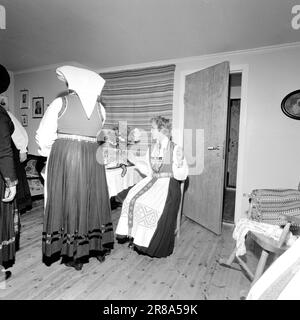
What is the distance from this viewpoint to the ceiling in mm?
2104

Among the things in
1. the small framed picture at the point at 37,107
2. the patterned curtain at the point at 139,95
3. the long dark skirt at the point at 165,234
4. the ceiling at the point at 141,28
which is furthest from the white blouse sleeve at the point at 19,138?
the small framed picture at the point at 37,107

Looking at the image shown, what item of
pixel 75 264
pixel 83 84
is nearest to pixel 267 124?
pixel 83 84

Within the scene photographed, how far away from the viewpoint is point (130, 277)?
185 centimetres

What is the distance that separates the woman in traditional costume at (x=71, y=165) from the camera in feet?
5.73

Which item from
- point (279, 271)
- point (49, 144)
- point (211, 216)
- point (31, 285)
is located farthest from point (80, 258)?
point (211, 216)

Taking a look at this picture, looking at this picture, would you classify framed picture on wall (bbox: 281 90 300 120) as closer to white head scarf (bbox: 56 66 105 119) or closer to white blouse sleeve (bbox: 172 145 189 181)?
white blouse sleeve (bbox: 172 145 189 181)

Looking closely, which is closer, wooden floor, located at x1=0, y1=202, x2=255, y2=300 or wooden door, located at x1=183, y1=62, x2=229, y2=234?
wooden floor, located at x1=0, y1=202, x2=255, y2=300

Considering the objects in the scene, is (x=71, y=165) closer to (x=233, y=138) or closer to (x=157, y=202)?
(x=157, y=202)

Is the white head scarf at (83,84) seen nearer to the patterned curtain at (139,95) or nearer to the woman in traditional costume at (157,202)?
the woman in traditional costume at (157,202)

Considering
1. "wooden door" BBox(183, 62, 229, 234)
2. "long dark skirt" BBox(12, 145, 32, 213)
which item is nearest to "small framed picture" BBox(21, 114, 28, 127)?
"long dark skirt" BBox(12, 145, 32, 213)

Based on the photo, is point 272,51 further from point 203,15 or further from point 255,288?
point 255,288

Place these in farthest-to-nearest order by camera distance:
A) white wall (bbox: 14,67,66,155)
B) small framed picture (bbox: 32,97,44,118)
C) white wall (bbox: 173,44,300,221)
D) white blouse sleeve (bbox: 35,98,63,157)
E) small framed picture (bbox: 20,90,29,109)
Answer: small framed picture (bbox: 20,90,29,109) < small framed picture (bbox: 32,97,44,118) < white wall (bbox: 14,67,66,155) < white wall (bbox: 173,44,300,221) < white blouse sleeve (bbox: 35,98,63,157)

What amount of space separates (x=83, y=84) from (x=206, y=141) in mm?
1811

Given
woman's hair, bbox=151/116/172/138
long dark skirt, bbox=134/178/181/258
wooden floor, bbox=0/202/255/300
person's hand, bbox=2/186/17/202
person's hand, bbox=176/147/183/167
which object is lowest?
wooden floor, bbox=0/202/255/300
